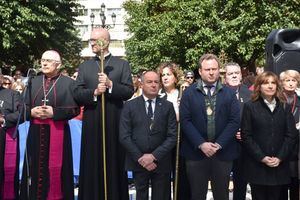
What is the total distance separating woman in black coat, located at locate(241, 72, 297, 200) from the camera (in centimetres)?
546

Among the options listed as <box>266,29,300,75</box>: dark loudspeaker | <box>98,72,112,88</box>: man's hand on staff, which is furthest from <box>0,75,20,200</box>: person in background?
<box>266,29,300,75</box>: dark loudspeaker

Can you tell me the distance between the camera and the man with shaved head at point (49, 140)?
5984 millimetres

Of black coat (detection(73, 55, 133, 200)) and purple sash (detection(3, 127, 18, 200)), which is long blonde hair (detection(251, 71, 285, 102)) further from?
purple sash (detection(3, 127, 18, 200))

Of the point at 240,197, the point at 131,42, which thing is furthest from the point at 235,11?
the point at 240,197

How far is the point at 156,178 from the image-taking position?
18.4 ft

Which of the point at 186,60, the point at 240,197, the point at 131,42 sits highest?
the point at 131,42

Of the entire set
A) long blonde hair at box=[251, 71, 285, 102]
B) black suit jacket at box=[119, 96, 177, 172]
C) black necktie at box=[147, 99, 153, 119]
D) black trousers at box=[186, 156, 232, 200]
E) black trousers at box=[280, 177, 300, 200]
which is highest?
long blonde hair at box=[251, 71, 285, 102]

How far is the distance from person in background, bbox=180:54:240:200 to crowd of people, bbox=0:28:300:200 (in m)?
0.01

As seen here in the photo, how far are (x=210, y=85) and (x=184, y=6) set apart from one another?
19.7 meters

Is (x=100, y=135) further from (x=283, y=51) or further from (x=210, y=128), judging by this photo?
(x=283, y=51)

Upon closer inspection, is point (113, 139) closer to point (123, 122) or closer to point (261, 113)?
point (123, 122)

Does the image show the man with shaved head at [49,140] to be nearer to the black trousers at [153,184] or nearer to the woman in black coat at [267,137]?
the black trousers at [153,184]

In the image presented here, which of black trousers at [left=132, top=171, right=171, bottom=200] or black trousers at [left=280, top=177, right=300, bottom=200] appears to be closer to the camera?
black trousers at [left=132, top=171, right=171, bottom=200]

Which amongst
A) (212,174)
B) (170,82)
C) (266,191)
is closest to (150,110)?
(170,82)
